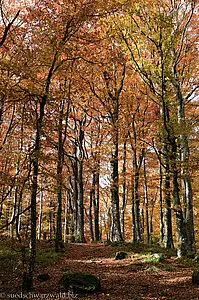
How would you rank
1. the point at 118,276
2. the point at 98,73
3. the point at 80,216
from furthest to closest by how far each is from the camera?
the point at 80,216 → the point at 98,73 → the point at 118,276

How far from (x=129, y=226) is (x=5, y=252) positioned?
76.3 ft

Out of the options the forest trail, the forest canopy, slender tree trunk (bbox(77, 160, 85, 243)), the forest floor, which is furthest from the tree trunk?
the forest trail

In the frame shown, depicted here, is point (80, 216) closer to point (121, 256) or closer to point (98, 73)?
point (121, 256)

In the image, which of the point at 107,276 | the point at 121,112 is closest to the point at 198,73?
the point at 121,112

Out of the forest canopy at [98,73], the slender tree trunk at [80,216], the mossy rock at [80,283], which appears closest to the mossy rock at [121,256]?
the forest canopy at [98,73]

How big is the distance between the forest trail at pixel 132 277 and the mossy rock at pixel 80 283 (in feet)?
0.66

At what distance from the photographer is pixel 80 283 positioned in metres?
6.60

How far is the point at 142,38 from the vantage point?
33.7ft

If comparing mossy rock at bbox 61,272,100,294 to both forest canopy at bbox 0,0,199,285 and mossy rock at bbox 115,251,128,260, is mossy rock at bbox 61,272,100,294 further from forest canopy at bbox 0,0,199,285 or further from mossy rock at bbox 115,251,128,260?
mossy rock at bbox 115,251,128,260

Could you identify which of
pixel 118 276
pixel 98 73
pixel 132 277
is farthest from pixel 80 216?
pixel 132 277

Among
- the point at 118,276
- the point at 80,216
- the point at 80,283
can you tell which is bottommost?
the point at 118,276

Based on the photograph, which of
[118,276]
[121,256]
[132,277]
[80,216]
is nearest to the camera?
[132,277]

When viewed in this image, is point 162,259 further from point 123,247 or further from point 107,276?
point 123,247

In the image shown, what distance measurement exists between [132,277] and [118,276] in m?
0.44
